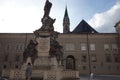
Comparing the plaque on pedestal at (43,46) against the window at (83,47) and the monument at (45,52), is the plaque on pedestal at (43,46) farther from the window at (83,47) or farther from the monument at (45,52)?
the window at (83,47)

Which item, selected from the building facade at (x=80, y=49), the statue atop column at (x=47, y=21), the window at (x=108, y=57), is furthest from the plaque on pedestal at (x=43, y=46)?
the window at (x=108, y=57)

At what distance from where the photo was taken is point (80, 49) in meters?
51.7

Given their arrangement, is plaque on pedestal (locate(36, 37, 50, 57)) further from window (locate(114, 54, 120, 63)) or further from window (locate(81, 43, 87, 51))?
window (locate(114, 54, 120, 63))

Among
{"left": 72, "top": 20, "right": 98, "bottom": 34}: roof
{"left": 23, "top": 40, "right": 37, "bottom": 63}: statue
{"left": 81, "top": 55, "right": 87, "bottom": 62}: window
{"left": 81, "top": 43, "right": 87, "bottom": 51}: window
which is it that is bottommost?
{"left": 81, "top": 55, "right": 87, "bottom": 62}: window

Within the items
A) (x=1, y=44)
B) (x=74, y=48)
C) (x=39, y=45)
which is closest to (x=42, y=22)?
(x=39, y=45)

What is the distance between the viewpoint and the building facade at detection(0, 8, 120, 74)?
50188mm

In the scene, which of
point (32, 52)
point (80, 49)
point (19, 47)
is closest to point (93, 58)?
point (80, 49)

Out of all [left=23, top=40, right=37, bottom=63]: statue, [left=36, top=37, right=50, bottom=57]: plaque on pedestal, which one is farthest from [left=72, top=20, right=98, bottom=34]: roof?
[left=23, top=40, right=37, bottom=63]: statue

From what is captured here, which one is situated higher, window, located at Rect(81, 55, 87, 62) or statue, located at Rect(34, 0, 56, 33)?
statue, located at Rect(34, 0, 56, 33)

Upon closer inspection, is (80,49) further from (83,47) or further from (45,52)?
(45,52)

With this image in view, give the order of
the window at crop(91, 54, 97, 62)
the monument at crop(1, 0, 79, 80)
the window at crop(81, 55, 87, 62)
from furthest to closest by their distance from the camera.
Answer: the window at crop(81, 55, 87, 62)
the window at crop(91, 54, 97, 62)
the monument at crop(1, 0, 79, 80)

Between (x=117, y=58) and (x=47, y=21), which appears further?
(x=117, y=58)

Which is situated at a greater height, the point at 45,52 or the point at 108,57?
the point at 45,52

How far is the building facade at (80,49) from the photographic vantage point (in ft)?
165
